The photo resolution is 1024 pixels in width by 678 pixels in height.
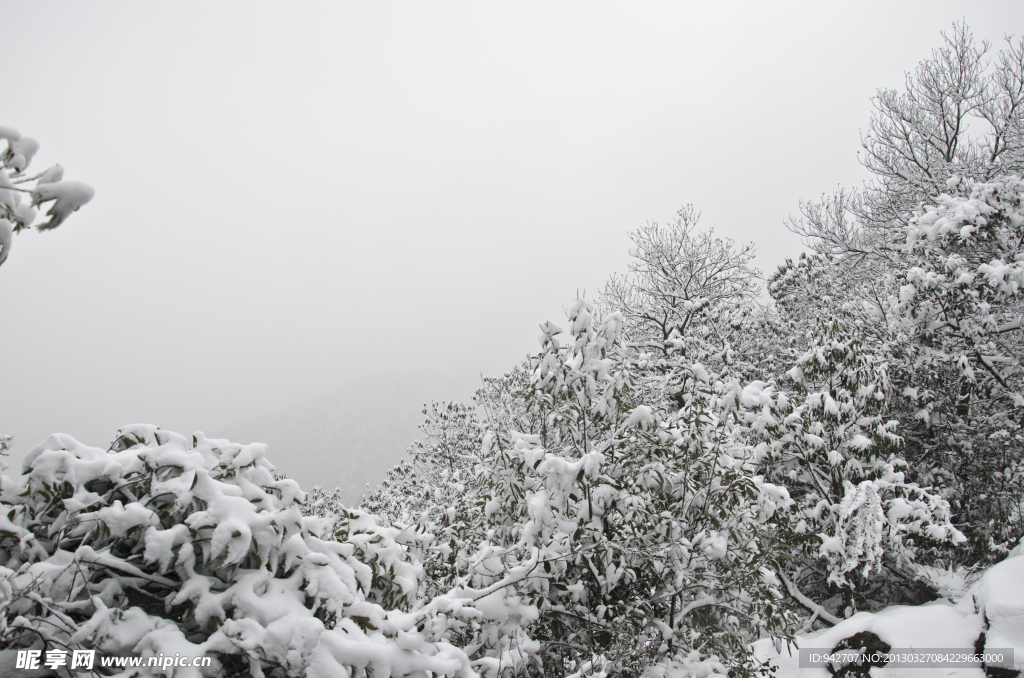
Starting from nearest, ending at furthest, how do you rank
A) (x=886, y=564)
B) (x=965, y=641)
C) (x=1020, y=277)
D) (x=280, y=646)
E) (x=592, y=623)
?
(x=280, y=646)
(x=592, y=623)
(x=965, y=641)
(x=1020, y=277)
(x=886, y=564)

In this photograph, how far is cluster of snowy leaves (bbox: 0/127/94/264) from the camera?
4.49ft

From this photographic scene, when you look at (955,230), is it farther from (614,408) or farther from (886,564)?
(614,408)

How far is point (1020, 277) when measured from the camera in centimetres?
665

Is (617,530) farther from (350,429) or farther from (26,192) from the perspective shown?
(350,429)

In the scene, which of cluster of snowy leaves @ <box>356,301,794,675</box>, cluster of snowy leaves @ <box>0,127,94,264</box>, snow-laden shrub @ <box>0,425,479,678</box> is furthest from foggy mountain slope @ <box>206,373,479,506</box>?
cluster of snowy leaves @ <box>0,127,94,264</box>

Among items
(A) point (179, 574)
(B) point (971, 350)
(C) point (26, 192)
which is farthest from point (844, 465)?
(C) point (26, 192)

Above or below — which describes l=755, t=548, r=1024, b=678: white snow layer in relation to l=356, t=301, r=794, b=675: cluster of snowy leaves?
below

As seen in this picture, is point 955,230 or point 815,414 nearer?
point 815,414

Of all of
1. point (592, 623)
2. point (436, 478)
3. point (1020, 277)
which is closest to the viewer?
point (592, 623)

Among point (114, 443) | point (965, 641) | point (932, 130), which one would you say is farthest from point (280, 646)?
point (932, 130)

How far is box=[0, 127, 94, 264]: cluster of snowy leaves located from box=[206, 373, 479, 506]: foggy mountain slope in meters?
65.6

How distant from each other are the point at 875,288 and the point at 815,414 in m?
6.78

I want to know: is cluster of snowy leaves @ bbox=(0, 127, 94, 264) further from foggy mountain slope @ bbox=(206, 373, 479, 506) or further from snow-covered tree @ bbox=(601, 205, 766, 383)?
foggy mountain slope @ bbox=(206, 373, 479, 506)

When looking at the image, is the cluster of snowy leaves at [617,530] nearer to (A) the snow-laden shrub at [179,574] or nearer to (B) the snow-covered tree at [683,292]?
(A) the snow-laden shrub at [179,574]
